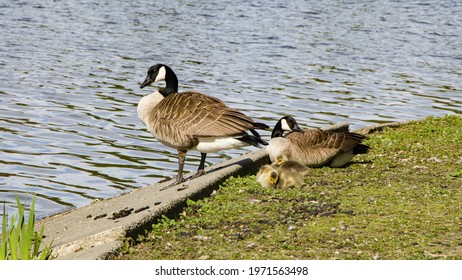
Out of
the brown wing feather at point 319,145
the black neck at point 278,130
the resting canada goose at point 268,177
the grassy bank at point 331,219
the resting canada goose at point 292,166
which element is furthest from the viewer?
the black neck at point 278,130

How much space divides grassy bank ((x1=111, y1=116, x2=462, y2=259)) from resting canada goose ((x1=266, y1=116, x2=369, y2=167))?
0.45 ft

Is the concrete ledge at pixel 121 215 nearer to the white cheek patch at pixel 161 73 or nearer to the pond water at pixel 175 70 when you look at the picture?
the pond water at pixel 175 70

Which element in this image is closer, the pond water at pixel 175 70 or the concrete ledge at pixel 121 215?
the concrete ledge at pixel 121 215

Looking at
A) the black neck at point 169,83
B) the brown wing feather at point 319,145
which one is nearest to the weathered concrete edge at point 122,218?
the brown wing feather at point 319,145

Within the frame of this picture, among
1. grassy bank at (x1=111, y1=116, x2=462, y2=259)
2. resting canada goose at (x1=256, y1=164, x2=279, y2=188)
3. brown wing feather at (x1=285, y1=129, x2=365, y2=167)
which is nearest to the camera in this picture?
grassy bank at (x1=111, y1=116, x2=462, y2=259)

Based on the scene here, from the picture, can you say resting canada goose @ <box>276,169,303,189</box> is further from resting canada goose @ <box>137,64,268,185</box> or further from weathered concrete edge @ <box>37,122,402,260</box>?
weathered concrete edge @ <box>37,122,402,260</box>

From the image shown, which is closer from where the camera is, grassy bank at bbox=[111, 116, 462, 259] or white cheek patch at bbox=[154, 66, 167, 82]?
grassy bank at bbox=[111, 116, 462, 259]

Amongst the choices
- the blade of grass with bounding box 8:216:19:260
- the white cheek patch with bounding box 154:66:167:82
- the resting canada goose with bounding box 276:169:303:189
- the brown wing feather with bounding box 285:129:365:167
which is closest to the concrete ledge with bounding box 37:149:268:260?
the blade of grass with bounding box 8:216:19:260

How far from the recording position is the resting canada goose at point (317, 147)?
924 cm

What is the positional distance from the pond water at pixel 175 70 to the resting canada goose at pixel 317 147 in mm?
2275

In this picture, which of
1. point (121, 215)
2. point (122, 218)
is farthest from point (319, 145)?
point (122, 218)

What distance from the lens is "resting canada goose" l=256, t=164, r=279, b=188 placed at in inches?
323

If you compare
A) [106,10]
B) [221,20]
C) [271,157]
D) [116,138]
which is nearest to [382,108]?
[116,138]
